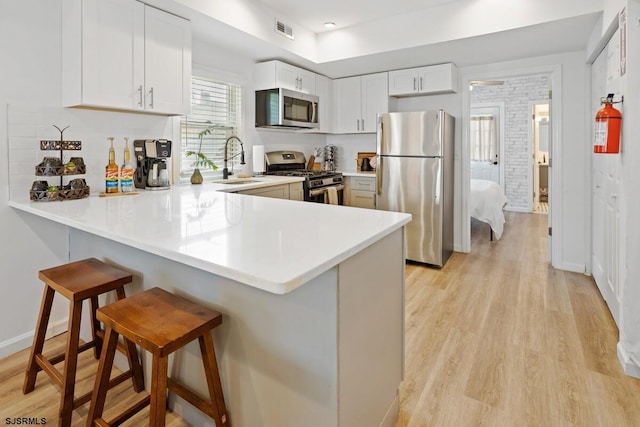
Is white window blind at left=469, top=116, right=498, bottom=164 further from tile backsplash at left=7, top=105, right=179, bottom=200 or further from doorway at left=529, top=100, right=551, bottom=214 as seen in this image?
tile backsplash at left=7, top=105, right=179, bottom=200

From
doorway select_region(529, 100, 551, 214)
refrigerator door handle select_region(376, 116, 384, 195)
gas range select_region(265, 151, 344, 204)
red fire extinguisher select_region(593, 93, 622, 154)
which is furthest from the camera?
doorway select_region(529, 100, 551, 214)

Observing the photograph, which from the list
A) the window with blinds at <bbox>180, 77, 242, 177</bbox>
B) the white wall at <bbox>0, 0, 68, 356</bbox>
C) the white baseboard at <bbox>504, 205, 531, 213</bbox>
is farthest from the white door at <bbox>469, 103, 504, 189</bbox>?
the white wall at <bbox>0, 0, 68, 356</bbox>

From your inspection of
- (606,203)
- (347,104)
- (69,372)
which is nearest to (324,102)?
(347,104)

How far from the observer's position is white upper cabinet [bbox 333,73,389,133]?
4523mm

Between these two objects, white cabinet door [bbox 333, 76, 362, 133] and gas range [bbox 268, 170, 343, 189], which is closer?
gas range [bbox 268, 170, 343, 189]

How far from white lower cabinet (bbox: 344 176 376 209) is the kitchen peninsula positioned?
2.78 meters

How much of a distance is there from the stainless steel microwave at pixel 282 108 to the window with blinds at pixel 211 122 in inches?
9.4

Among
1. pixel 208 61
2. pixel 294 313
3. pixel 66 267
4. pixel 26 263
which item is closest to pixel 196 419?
pixel 294 313

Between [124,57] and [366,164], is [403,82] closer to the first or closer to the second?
[366,164]

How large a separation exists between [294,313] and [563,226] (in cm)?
367

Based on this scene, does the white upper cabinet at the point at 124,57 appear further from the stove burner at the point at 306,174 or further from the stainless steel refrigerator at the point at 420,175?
the stainless steel refrigerator at the point at 420,175

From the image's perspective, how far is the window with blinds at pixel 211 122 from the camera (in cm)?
343
